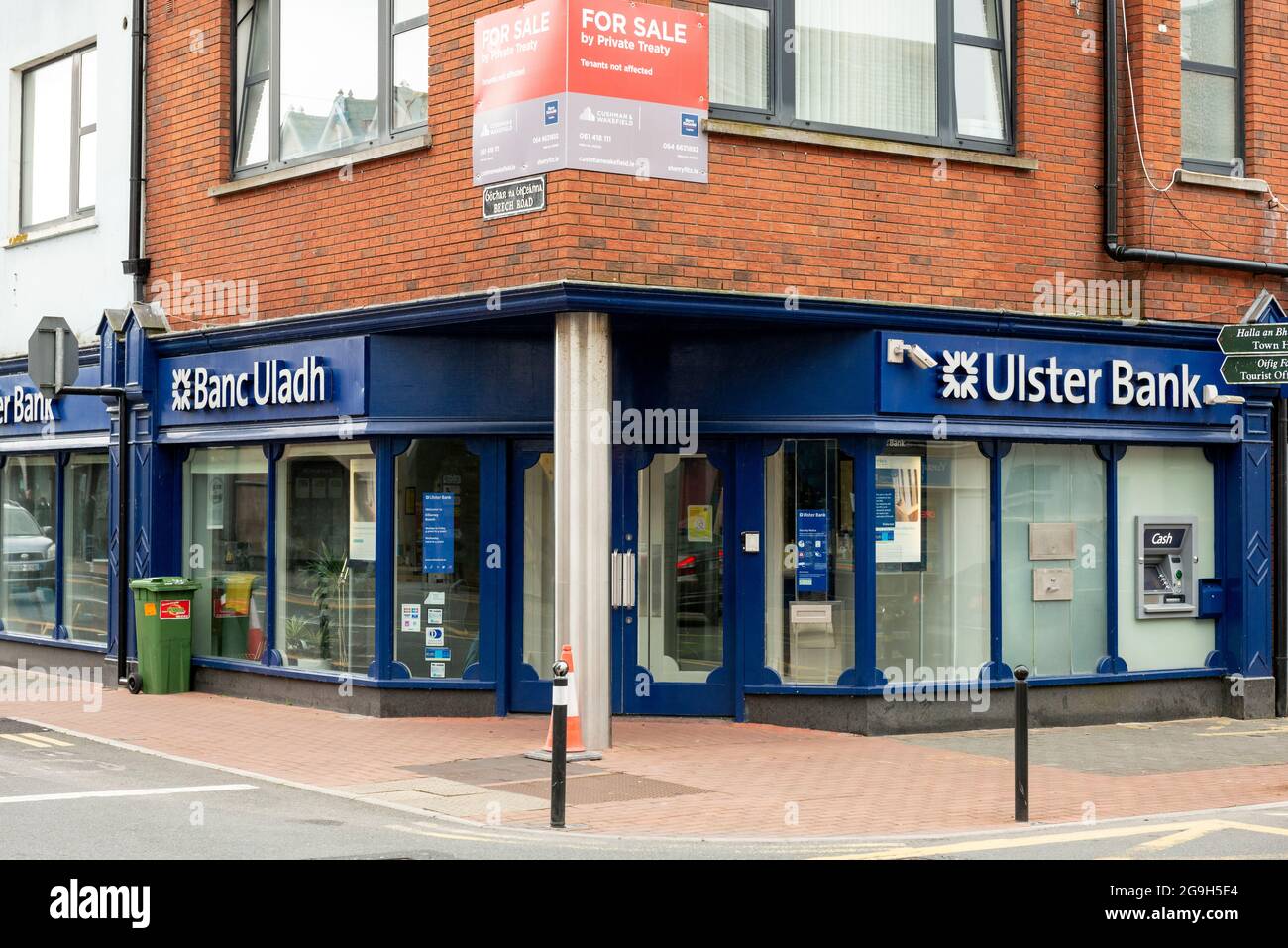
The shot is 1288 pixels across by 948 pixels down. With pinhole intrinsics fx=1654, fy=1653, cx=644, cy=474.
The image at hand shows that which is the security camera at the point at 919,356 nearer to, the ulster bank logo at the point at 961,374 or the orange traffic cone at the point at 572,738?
the ulster bank logo at the point at 961,374

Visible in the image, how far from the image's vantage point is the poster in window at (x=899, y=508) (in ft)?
47.3

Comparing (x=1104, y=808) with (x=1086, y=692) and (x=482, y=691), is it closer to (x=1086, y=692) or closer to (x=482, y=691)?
(x=1086, y=692)

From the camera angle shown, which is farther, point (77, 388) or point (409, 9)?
point (77, 388)

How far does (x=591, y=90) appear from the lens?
42.2ft

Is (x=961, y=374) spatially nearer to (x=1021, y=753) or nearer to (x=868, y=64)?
(x=868, y=64)

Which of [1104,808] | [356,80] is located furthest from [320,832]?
[356,80]

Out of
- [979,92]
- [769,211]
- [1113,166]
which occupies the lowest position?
[769,211]

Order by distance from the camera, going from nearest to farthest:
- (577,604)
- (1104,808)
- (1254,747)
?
(1104,808) < (577,604) < (1254,747)

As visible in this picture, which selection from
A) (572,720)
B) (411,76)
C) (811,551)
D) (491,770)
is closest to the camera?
(491,770)

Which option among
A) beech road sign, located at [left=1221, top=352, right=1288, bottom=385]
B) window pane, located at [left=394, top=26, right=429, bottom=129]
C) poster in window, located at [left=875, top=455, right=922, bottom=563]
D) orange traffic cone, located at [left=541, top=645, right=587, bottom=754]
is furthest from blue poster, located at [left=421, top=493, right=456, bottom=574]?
beech road sign, located at [left=1221, top=352, right=1288, bottom=385]

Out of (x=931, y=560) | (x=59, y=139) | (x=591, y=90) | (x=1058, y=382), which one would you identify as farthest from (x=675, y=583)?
(x=59, y=139)

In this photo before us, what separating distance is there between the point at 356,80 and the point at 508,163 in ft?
9.59

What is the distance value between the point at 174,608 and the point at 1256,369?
10714 mm

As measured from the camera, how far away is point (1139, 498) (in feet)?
51.7
